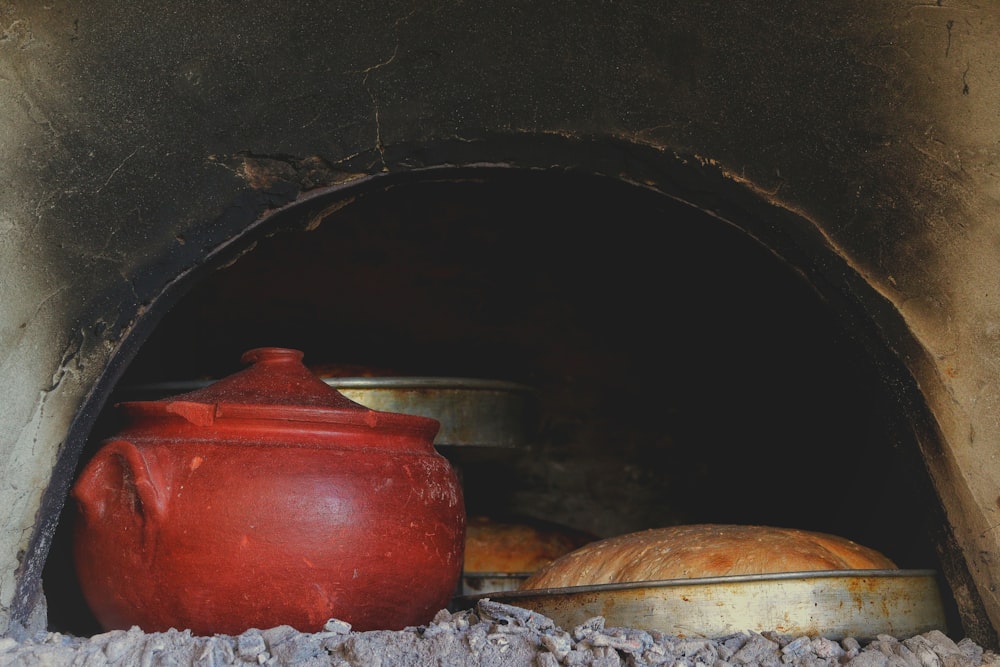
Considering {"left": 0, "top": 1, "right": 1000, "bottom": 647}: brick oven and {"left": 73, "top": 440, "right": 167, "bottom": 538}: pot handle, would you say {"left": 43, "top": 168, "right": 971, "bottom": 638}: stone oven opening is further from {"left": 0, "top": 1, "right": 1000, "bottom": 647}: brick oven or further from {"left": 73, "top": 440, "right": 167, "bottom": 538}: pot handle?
{"left": 73, "top": 440, "right": 167, "bottom": 538}: pot handle

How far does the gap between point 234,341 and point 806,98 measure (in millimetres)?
1424

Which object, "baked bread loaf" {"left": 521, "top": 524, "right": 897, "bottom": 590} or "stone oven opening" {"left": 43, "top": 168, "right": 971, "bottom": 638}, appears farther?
"stone oven opening" {"left": 43, "top": 168, "right": 971, "bottom": 638}

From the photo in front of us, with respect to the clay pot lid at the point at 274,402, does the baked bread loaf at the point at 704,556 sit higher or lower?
lower

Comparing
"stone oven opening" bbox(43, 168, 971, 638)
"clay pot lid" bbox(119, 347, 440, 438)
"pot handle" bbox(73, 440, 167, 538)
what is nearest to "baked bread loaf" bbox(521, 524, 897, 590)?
"clay pot lid" bbox(119, 347, 440, 438)

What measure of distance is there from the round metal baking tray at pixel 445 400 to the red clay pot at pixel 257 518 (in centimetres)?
37

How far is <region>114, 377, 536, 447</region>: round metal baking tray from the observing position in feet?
6.63

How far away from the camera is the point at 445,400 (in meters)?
2.04

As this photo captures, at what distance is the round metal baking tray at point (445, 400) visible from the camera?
6.63 ft

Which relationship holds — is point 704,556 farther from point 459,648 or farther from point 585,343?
point 585,343

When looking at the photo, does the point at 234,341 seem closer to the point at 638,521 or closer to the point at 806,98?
the point at 638,521

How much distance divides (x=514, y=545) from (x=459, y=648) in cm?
89

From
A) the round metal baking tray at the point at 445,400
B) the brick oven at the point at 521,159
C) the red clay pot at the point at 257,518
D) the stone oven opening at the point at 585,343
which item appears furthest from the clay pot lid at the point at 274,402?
the stone oven opening at the point at 585,343

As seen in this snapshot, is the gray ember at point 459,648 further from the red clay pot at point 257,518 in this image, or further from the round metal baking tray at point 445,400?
the round metal baking tray at point 445,400

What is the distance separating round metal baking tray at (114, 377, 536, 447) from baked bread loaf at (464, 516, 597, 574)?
289 mm
